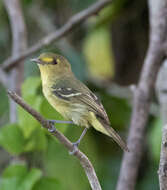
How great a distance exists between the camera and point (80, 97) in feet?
6.68

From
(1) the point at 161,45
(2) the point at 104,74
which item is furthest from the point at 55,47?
(1) the point at 161,45

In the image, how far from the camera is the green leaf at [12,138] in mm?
2422

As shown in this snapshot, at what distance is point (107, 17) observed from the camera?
133 inches

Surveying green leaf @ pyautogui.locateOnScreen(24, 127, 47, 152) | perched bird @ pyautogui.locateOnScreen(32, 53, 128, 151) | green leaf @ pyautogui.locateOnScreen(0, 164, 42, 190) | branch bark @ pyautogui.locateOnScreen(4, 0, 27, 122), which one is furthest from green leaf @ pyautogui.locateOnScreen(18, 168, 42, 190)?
branch bark @ pyautogui.locateOnScreen(4, 0, 27, 122)

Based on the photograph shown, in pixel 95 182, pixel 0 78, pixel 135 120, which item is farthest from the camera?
pixel 0 78

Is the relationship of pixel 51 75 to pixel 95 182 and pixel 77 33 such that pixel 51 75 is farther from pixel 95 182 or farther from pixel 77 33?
pixel 77 33

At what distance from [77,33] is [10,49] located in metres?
0.68

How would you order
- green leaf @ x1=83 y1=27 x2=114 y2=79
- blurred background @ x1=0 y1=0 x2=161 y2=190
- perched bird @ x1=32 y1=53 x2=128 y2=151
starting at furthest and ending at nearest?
green leaf @ x1=83 y1=27 x2=114 y2=79, blurred background @ x1=0 y1=0 x2=161 y2=190, perched bird @ x1=32 y1=53 x2=128 y2=151

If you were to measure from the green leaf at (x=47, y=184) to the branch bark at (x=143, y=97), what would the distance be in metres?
0.42

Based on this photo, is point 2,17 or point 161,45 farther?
point 2,17

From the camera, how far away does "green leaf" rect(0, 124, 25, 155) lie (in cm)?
242

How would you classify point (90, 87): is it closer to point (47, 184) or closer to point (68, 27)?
point (68, 27)

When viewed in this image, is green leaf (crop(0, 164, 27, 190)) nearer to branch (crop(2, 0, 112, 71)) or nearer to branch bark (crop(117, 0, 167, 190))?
branch bark (crop(117, 0, 167, 190))

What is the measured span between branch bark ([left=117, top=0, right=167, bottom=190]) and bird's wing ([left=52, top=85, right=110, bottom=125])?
2.28ft
